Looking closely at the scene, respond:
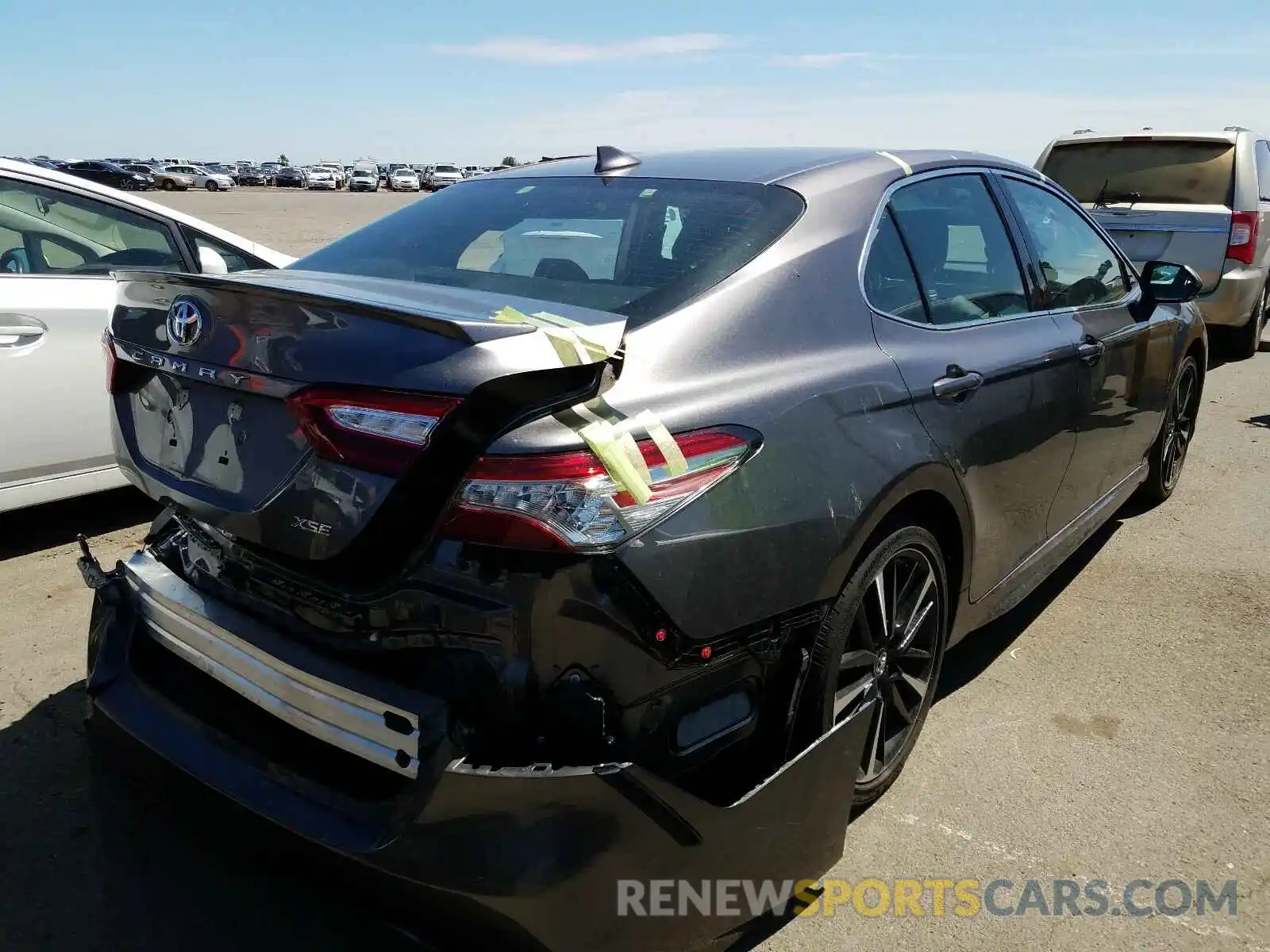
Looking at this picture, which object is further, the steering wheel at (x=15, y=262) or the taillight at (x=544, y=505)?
the steering wheel at (x=15, y=262)

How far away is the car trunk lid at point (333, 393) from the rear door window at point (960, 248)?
124 cm

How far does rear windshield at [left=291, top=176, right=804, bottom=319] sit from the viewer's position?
229cm

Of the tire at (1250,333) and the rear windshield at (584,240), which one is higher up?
the rear windshield at (584,240)

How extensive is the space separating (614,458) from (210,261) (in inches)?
152

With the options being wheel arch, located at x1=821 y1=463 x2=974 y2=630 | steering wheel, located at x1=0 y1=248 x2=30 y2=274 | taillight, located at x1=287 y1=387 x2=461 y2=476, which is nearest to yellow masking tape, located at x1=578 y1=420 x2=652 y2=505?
taillight, located at x1=287 y1=387 x2=461 y2=476

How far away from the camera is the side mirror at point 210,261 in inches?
191

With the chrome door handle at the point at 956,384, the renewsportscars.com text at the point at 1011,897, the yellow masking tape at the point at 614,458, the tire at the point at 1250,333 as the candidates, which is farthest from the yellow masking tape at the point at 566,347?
the tire at the point at 1250,333

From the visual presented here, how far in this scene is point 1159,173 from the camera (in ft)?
28.7

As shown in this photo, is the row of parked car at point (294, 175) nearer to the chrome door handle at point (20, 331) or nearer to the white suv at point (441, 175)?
the white suv at point (441, 175)

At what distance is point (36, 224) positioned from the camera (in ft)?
14.5

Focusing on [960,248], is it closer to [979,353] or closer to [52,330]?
[979,353]

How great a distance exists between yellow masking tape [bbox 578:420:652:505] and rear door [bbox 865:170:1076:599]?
3.27 ft

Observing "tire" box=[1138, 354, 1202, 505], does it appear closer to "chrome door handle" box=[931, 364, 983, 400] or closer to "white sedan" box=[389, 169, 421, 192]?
"chrome door handle" box=[931, 364, 983, 400]

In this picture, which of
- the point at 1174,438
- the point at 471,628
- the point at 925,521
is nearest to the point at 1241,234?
the point at 1174,438
